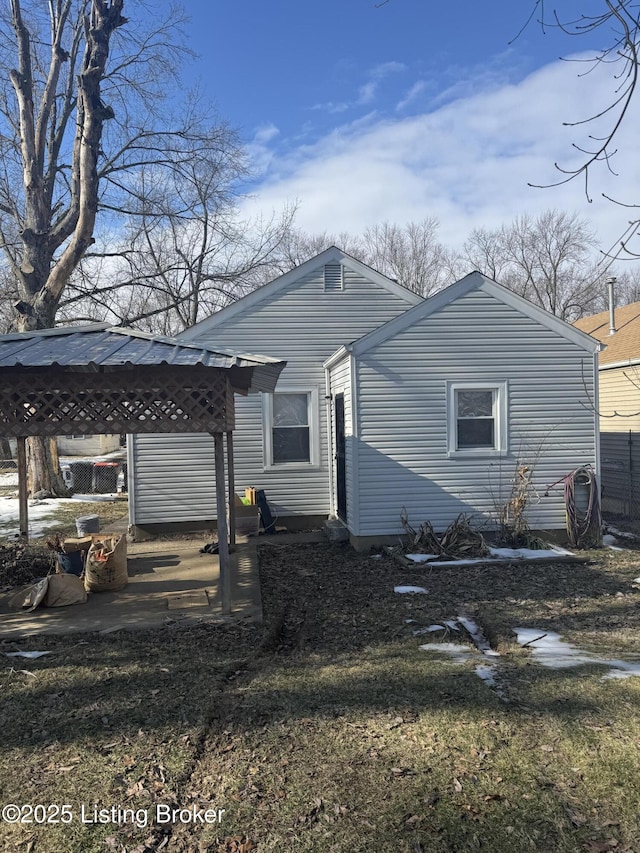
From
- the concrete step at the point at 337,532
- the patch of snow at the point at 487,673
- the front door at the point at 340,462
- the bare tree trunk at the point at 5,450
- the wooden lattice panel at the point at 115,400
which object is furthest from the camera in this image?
the bare tree trunk at the point at 5,450

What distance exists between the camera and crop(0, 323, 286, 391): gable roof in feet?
19.0

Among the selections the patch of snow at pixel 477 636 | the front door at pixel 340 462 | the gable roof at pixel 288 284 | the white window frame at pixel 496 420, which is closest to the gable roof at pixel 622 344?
the white window frame at pixel 496 420

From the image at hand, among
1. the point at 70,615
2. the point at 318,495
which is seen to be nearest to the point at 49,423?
the point at 70,615

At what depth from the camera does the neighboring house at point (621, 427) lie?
13.1 metres

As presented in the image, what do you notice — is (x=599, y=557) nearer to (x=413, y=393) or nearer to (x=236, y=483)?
(x=413, y=393)

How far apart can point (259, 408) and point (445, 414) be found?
11.6 ft

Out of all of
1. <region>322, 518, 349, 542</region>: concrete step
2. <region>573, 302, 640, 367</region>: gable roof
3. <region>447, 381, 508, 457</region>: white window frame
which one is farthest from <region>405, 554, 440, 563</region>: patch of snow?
<region>573, 302, 640, 367</region>: gable roof

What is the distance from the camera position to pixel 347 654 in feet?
17.0

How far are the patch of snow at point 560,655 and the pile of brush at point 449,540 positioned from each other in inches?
118

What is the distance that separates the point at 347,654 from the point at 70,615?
3123mm

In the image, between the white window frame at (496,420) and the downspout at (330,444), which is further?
the downspout at (330,444)

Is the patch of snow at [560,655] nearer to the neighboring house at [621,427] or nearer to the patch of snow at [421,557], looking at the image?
the patch of snow at [421,557]

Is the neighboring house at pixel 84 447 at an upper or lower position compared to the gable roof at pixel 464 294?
lower

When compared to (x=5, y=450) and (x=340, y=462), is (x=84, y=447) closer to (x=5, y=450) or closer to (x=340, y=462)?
(x=5, y=450)
